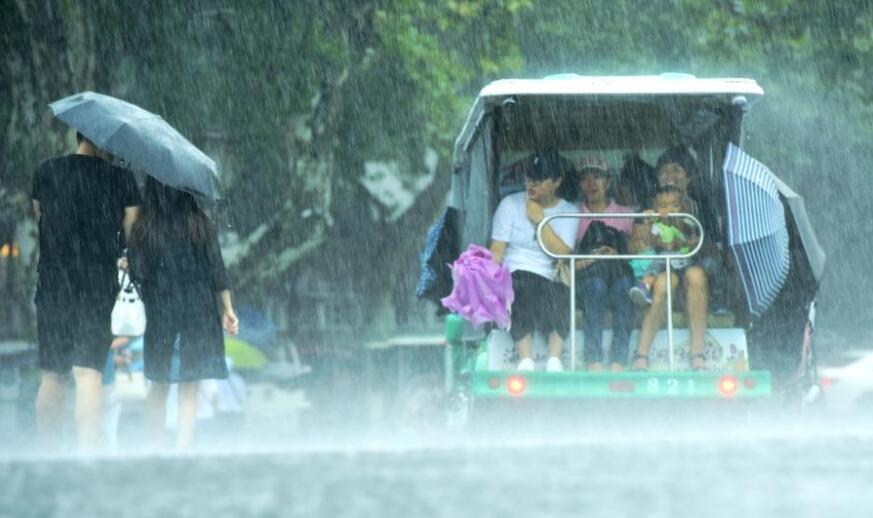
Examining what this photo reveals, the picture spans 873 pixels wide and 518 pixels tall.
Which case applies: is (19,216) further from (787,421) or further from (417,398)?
(787,421)

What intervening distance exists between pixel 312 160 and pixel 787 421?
36.4 ft

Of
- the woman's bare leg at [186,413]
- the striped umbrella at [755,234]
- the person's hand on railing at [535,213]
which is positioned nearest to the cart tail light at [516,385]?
the person's hand on railing at [535,213]

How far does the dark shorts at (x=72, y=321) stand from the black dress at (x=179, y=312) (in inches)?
13.6

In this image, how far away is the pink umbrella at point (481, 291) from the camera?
10.5 metres

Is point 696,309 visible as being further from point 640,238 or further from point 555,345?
point 555,345

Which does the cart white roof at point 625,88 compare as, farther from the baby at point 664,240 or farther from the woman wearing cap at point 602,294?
the woman wearing cap at point 602,294

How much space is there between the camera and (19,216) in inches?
758

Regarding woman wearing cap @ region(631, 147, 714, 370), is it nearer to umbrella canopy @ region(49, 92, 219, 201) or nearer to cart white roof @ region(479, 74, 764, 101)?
cart white roof @ region(479, 74, 764, 101)

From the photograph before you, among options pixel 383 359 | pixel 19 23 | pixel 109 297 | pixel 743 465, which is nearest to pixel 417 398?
pixel 383 359

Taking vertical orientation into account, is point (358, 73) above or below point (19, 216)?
above

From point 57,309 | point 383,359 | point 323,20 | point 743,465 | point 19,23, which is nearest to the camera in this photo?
point 743,465

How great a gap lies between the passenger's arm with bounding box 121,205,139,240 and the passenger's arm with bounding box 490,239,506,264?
8.46 ft

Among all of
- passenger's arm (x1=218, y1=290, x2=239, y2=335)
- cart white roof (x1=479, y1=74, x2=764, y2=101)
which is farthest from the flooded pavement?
cart white roof (x1=479, y1=74, x2=764, y2=101)

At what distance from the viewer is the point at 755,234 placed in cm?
1059
